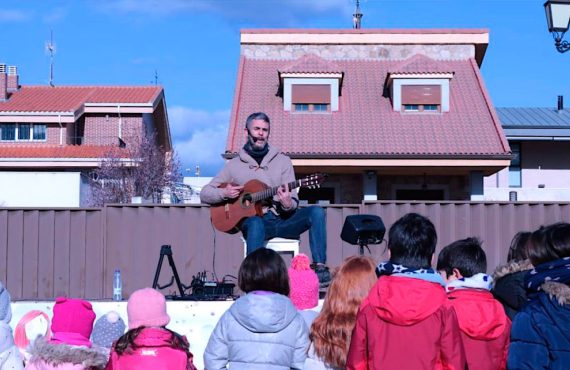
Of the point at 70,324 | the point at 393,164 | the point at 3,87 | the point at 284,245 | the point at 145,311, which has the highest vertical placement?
the point at 3,87

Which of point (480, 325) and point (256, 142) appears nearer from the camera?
point (480, 325)

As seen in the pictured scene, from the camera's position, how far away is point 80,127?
36.8 metres

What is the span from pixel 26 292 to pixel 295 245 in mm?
7022

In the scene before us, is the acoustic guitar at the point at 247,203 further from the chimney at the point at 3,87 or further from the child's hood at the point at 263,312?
the chimney at the point at 3,87

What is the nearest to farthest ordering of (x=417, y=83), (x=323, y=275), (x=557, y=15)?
1. (x=323, y=275)
2. (x=557, y=15)
3. (x=417, y=83)

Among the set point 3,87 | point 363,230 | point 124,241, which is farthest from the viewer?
point 3,87

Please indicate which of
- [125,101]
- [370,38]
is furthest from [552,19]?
[125,101]

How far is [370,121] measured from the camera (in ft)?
75.0

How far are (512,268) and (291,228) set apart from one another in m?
2.71

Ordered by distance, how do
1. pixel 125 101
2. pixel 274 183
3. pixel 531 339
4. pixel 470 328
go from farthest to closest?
pixel 125 101, pixel 274 183, pixel 470 328, pixel 531 339

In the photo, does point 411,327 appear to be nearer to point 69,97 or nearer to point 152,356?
point 152,356

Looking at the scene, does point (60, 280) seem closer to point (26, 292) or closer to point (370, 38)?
point (26, 292)

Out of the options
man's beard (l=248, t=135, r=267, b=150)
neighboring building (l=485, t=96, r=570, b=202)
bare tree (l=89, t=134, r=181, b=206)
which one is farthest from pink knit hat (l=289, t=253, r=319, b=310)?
bare tree (l=89, t=134, r=181, b=206)

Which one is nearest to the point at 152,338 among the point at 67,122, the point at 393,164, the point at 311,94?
the point at 393,164
